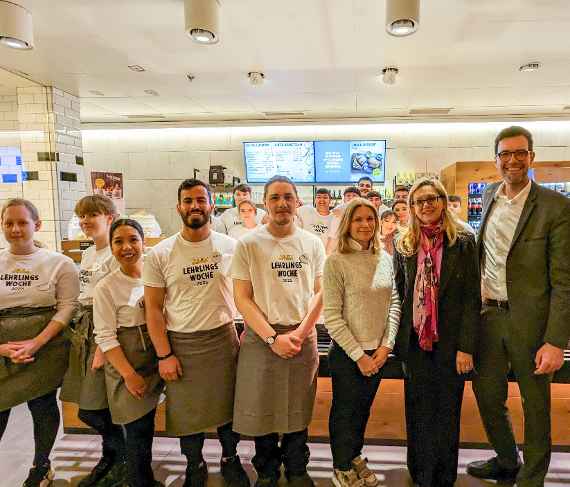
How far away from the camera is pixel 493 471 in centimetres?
211

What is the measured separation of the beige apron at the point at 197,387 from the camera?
1905 mm

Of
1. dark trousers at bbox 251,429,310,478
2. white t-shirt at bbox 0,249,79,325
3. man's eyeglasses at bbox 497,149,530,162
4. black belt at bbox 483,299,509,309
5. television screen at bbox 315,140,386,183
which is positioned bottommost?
dark trousers at bbox 251,429,310,478

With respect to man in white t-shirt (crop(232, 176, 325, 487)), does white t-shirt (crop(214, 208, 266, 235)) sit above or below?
Result: above

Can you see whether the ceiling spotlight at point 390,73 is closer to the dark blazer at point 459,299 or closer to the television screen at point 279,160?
the television screen at point 279,160

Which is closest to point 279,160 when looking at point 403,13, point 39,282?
point 403,13

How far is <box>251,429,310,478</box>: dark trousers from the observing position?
1.93 meters

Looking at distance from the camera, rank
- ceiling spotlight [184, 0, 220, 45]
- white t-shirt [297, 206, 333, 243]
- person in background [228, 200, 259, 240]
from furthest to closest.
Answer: white t-shirt [297, 206, 333, 243]
person in background [228, 200, 259, 240]
ceiling spotlight [184, 0, 220, 45]

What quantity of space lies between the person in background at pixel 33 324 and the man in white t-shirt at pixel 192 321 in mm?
686

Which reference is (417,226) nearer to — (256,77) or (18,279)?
(18,279)

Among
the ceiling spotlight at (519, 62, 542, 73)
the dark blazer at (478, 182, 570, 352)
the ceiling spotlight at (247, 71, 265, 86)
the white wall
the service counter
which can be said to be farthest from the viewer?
the white wall

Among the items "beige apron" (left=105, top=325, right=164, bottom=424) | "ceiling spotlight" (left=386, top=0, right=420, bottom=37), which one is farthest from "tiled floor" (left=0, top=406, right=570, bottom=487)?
"ceiling spotlight" (left=386, top=0, right=420, bottom=37)

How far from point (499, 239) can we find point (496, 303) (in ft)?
1.08

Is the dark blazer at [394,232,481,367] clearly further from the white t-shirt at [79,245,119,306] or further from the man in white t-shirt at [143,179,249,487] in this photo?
the white t-shirt at [79,245,119,306]

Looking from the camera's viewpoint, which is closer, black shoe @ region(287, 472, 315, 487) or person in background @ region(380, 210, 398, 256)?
black shoe @ region(287, 472, 315, 487)
